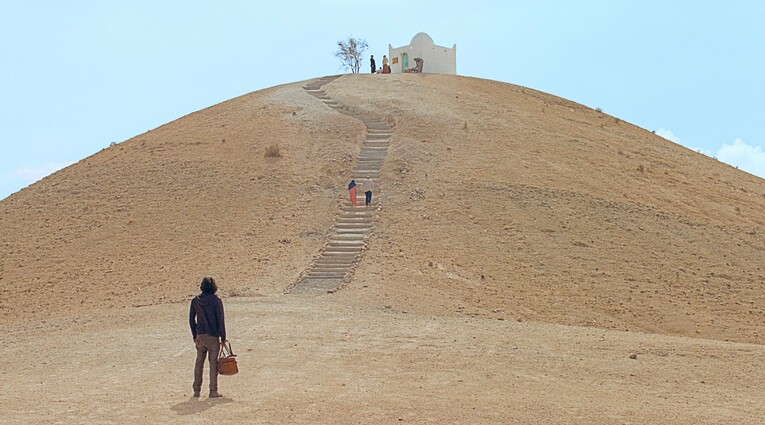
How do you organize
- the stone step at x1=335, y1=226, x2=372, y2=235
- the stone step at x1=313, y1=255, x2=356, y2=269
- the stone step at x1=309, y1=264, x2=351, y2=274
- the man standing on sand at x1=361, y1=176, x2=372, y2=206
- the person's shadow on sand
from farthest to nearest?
the man standing on sand at x1=361, y1=176, x2=372, y2=206
the stone step at x1=335, y1=226, x2=372, y2=235
the stone step at x1=313, y1=255, x2=356, y2=269
the stone step at x1=309, y1=264, x2=351, y2=274
the person's shadow on sand

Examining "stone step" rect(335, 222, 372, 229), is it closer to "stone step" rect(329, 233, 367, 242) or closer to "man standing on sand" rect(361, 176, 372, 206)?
"stone step" rect(329, 233, 367, 242)

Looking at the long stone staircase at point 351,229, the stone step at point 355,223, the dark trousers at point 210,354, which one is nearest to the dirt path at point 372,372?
the dark trousers at point 210,354

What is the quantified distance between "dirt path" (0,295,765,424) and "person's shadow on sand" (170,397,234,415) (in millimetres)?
46

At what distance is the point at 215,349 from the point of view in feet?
35.5

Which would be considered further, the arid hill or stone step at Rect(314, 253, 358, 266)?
stone step at Rect(314, 253, 358, 266)

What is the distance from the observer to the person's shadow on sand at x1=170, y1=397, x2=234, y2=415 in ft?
33.4

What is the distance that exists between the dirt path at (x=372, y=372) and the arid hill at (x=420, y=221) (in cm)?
276

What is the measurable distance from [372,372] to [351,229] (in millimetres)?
12250

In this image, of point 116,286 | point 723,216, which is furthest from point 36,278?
point 723,216

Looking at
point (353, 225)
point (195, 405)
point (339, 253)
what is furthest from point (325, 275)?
point (195, 405)

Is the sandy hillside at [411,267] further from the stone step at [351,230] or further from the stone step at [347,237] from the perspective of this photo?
the stone step at [347,237]

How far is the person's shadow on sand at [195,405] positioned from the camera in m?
10.2

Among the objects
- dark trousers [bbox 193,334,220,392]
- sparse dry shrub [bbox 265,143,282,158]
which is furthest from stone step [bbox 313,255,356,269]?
dark trousers [bbox 193,334,220,392]

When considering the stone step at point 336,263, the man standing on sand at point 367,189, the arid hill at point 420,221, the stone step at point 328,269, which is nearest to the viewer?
the arid hill at point 420,221
